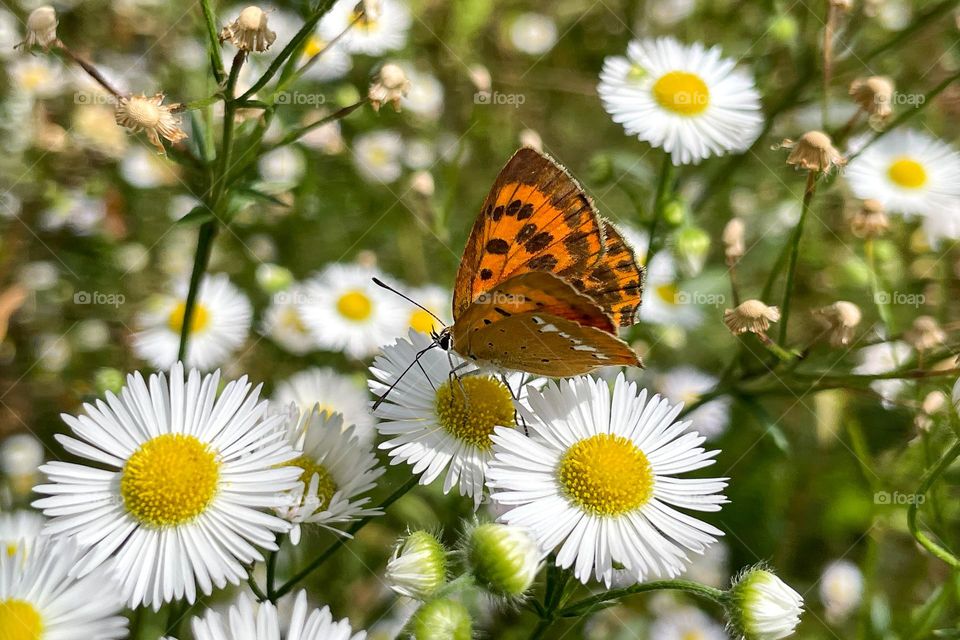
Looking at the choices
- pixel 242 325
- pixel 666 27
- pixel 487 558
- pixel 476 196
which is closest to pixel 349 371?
pixel 242 325

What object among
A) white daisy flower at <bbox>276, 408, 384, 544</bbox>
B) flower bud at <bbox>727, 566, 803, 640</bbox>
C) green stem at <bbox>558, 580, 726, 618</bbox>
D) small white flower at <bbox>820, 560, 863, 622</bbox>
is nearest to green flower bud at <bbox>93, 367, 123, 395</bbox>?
white daisy flower at <bbox>276, 408, 384, 544</bbox>

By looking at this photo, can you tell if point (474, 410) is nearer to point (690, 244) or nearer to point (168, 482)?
point (168, 482)

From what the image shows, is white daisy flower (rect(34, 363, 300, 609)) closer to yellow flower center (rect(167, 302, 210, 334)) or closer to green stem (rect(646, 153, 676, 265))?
green stem (rect(646, 153, 676, 265))

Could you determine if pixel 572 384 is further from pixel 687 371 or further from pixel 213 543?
pixel 687 371

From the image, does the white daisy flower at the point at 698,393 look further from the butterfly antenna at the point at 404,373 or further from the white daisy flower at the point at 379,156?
the white daisy flower at the point at 379,156

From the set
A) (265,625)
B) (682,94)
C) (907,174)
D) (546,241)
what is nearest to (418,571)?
(265,625)

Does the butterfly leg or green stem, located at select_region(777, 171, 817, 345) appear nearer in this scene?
the butterfly leg
